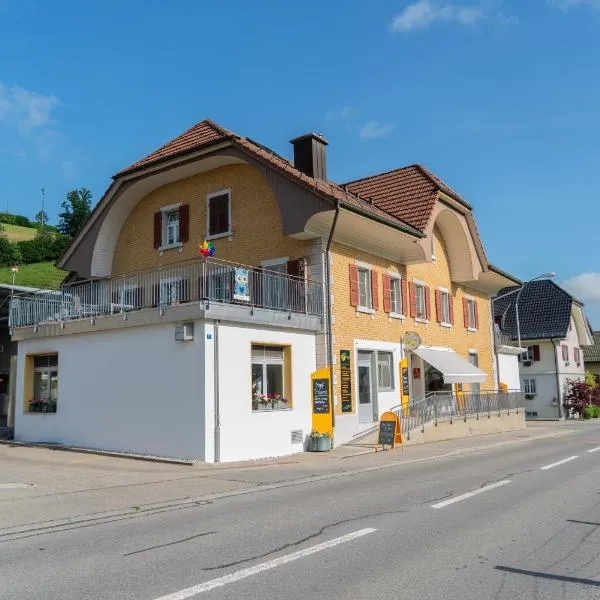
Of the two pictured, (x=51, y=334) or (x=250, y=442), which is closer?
(x=250, y=442)

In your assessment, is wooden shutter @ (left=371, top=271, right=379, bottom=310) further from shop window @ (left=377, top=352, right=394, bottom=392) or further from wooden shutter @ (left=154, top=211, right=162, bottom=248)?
wooden shutter @ (left=154, top=211, right=162, bottom=248)

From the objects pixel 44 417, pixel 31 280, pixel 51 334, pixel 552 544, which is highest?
pixel 31 280

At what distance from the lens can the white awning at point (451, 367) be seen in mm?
23422

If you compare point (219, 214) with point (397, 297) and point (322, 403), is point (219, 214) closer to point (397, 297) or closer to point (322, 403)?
point (397, 297)

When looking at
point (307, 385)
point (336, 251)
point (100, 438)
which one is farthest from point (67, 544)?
point (336, 251)

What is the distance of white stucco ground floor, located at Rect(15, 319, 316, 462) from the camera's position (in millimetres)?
15727

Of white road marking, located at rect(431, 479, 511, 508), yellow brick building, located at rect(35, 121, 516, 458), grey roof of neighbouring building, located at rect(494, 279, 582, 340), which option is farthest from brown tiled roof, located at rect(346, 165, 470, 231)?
grey roof of neighbouring building, located at rect(494, 279, 582, 340)

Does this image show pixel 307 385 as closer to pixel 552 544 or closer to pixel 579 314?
pixel 552 544

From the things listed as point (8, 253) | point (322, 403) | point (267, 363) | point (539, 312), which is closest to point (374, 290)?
point (322, 403)

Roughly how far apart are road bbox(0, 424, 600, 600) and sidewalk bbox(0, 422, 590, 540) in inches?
18.0

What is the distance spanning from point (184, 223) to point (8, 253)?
2897 inches

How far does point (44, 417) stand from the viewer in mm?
19391

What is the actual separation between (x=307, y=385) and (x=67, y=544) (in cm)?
1207

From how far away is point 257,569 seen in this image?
19.3 feet
